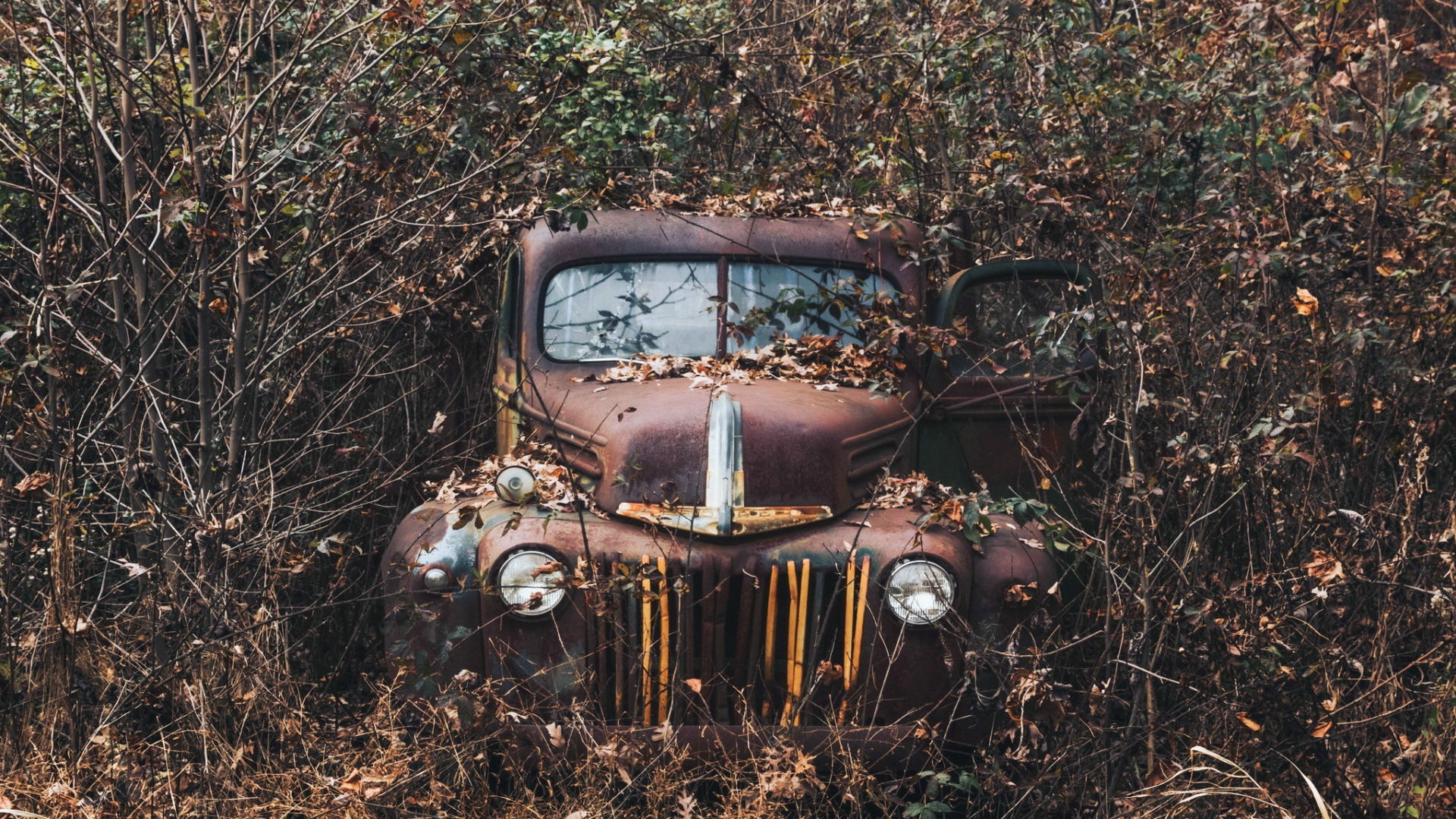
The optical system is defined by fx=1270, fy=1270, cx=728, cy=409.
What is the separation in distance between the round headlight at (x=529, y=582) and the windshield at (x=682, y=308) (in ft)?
3.93

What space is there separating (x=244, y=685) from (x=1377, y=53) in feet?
14.5

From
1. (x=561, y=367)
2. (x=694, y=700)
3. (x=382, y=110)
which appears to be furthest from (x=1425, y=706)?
(x=382, y=110)

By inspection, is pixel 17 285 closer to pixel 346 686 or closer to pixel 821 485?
pixel 346 686

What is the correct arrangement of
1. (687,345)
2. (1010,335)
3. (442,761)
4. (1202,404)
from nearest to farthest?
(442,761) → (1202,404) → (687,345) → (1010,335)

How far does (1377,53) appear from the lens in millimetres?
4566

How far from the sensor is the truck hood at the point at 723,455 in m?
3.63

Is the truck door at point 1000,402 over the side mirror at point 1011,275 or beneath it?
beneath

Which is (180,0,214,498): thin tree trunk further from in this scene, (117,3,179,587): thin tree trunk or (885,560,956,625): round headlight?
(885,560,956,625): round headlight

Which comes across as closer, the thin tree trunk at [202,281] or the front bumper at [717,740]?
the front bumper at [717,740]

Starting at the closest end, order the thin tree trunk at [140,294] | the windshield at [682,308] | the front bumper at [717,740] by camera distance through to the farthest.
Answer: the front bumper at [717,740] < the thin tree trunk at [140,294] < the windshield at [682,308]

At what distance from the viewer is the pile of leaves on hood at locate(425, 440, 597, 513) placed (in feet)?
12.3

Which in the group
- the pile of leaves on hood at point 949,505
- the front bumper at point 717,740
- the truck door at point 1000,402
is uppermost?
the truck door at point 1000,402

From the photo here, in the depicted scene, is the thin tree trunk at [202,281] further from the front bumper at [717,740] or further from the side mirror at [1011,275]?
the side mirror at [1011,275]

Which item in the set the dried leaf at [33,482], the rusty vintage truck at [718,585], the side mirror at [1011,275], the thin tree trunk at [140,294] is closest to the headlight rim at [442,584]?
the rusty vintage truck at [718,585]
